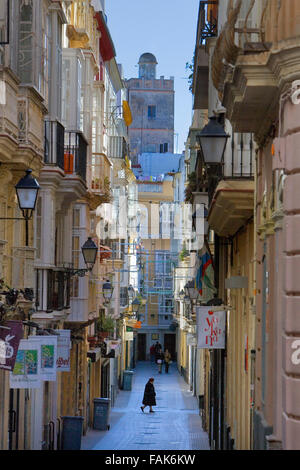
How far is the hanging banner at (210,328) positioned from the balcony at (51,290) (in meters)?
4.01

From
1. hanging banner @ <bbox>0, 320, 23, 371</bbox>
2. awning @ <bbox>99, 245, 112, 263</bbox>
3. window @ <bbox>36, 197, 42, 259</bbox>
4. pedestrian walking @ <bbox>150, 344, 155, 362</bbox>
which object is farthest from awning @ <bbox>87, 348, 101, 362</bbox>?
pedestrian walking @ <bbox>150, 344, 155, 362</bbox>

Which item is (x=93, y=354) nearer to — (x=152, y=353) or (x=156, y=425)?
(x=156, y=425)

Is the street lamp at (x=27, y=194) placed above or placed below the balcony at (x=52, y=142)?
below

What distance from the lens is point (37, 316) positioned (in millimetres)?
23578

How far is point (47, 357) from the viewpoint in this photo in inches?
704

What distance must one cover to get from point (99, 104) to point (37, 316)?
13.1m

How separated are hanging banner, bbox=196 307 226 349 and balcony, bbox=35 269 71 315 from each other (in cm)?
401

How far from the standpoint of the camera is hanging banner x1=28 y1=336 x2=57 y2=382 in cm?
1755

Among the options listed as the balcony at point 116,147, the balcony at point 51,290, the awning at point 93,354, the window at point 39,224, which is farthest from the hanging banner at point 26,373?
the balcony at point 116,147

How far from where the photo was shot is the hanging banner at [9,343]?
14.8 m

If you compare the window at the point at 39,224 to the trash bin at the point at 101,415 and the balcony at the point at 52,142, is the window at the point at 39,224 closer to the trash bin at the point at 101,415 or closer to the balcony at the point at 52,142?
the balcony at the point at 52,142

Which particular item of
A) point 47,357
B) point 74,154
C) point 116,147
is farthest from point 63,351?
point 116,147

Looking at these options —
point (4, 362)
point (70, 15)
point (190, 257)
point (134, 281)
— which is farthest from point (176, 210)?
point (4, 362)

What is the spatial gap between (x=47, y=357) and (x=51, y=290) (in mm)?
6720
